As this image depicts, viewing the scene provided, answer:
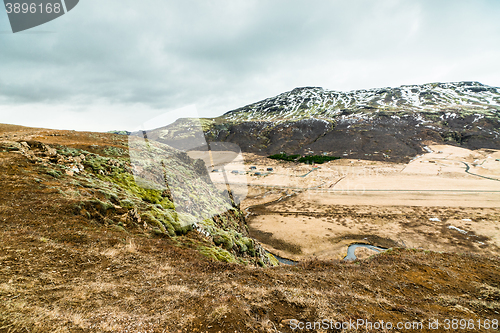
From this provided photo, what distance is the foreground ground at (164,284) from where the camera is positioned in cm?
464

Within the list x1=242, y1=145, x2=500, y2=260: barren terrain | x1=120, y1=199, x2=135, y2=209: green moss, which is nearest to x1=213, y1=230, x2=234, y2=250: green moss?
x1=120, y1=199, x2=135, y2=209: green moss

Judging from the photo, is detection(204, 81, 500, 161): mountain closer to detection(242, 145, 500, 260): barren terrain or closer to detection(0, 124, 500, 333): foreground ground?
detection(242, 145, 500, 260): barren terrain

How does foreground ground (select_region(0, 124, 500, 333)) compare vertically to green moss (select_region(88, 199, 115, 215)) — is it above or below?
below

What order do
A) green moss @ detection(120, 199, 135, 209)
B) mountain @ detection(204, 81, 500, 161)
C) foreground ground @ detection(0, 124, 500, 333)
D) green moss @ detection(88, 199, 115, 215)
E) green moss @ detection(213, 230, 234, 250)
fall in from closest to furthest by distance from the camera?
foreground ground @ detection(0, 124, 500, 333), green moss @ detection(88, 199, 115, 215), green moss @ detection(120, 199, 135, 209), green moss @ detection(213, 230, 234, 250), mountain @ detection(204, 81, 500, 161)

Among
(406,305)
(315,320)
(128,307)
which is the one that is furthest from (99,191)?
(406,305)

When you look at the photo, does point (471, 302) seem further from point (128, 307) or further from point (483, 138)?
point (483, 138)

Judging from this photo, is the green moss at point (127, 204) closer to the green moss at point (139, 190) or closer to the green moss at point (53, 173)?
the green moss at point (139, 190)

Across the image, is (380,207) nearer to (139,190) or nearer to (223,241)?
(223,241)

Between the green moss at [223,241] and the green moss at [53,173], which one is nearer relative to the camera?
the green moss at [53,173]

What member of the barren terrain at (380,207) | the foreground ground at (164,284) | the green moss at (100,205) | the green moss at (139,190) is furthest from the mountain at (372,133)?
the green moss at (100,205)

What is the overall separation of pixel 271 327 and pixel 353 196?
51397 millimetres

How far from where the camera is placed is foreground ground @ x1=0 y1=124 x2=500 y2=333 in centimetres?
464

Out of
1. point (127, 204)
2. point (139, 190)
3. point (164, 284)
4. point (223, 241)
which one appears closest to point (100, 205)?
point (127, 204)

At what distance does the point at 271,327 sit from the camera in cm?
500
